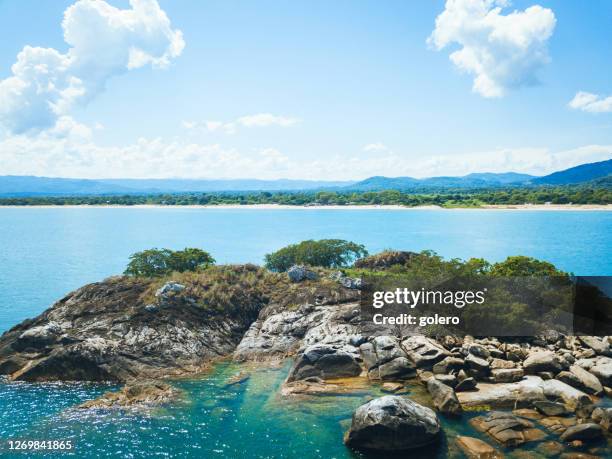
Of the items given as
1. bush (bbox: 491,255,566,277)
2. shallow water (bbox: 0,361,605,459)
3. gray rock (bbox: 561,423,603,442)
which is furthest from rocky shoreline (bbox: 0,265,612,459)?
bush (bbox: 491,255,566,277)

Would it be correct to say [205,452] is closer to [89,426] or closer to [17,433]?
[89,426]

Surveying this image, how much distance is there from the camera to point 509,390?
2162 centimetres

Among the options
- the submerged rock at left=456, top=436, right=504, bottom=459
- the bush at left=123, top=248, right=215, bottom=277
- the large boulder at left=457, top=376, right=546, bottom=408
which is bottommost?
the submerged rock at left=456, top=436, right=504, bottom=459

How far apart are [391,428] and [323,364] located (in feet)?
25.5

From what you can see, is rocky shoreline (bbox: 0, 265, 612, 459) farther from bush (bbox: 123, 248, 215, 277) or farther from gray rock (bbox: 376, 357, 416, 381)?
bush (bbox: 123, 248, 215, 277)

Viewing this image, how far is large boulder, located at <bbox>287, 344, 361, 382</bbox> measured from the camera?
24.8m

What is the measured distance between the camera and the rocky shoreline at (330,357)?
59.8 feet

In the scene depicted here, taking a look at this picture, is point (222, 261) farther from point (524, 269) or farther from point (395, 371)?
point (395, 371)

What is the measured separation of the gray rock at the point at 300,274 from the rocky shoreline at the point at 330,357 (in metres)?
0.12

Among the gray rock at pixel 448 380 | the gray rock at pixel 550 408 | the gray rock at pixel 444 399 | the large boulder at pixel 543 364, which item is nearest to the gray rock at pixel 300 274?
the gray rock at pixel 448 380

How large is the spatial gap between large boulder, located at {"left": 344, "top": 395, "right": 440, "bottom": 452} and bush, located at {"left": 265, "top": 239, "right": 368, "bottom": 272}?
27.5 meters

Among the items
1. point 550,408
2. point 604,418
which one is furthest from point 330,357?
point 604,418

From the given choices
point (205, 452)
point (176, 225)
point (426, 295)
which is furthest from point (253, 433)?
point (176, 225)

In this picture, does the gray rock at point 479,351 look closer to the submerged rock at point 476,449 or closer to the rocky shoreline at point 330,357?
the rocky shoreline at point 330,357
